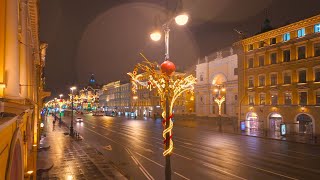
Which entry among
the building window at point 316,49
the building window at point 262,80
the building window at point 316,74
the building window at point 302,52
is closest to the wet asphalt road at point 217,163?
the building window at point 316,74

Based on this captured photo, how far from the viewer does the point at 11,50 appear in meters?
6.36

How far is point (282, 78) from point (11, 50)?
148 ft

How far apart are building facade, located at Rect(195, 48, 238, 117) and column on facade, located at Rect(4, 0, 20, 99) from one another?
61.1 meters

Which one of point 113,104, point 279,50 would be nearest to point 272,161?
point 279,50

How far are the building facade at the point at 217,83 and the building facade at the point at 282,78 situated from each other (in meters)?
15.1

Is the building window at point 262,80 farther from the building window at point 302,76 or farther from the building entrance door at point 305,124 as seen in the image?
the building entrance door at point 305,124

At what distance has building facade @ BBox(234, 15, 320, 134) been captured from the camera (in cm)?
4053

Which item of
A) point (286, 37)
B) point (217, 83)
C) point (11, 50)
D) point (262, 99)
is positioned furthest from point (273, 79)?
point (11, 50)

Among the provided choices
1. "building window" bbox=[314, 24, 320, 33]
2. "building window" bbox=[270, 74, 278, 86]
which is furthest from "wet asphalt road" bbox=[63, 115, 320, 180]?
"building window" bbox=[270, 74, 278, 86]

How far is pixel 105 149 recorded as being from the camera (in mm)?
28594

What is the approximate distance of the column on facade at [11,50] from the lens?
20.3 ft

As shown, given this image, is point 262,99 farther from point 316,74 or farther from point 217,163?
point 217,163

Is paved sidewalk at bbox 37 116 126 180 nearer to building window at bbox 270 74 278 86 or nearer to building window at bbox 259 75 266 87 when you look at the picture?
building window at bbox 270 74 278 86

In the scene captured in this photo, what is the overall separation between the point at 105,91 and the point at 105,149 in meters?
143
